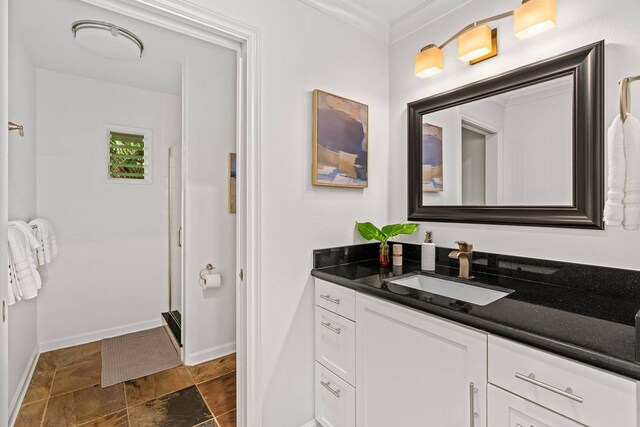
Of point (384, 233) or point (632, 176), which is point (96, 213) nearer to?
point (384, 233)

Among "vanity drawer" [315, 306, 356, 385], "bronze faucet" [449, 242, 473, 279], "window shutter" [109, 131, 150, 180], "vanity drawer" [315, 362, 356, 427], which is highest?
"window shutter" [109, 131, 150, 180]

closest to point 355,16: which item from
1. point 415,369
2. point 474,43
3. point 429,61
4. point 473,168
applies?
point 429,61

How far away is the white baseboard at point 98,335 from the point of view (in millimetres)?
2777

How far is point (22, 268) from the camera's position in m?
1.56

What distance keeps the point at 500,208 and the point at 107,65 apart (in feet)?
10.4

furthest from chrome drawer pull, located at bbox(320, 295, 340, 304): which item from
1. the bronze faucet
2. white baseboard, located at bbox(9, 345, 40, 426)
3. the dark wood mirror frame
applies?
white baseboard, located at bbox(9, 345, 40, 426)

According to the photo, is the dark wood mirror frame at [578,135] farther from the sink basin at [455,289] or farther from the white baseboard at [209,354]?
the white baseboard at [209,354]

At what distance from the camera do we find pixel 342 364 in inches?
61.7

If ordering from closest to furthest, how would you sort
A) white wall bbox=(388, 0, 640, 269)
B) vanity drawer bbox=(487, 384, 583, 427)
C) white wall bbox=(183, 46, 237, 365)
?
1. vanity drawer bbox=(487, 384, 583, 427)
2. white wall bbox=(388, 0, 640, 269)
3. white wall bbox=(183, 46, 237, 365)

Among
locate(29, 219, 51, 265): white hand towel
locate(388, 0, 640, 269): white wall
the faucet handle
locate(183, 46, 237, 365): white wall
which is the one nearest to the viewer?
locate(388, 0, 640, 269): white wall

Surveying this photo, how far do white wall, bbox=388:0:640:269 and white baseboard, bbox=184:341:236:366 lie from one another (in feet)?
6.03

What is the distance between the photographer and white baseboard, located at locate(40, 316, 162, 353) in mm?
2777

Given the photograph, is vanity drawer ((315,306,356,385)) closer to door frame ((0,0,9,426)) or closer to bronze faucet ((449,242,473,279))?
bronze faucet ((449,242,473,279))

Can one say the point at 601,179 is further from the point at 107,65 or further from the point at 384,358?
the point at 107,65
